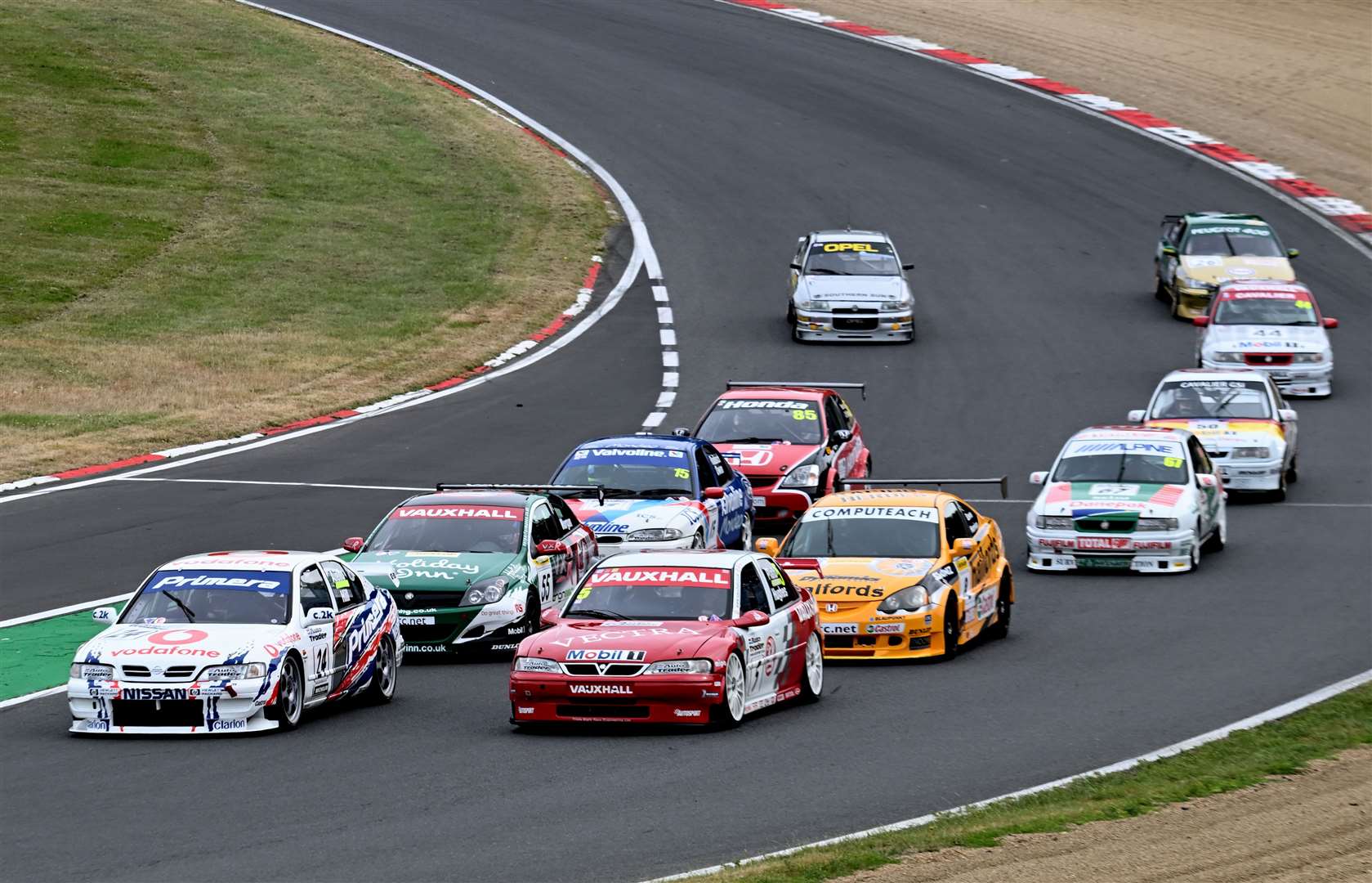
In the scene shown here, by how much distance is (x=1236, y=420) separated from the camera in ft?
95.0

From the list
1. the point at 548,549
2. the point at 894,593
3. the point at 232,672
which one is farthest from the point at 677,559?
the point at 232,672

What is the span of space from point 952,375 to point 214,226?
62.1 ft

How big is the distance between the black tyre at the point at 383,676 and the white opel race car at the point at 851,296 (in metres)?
21.4

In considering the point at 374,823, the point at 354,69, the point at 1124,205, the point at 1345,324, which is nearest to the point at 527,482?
the point at 374,823

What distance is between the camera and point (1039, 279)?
1683 inches

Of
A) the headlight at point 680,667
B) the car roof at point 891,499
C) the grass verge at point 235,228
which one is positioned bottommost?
the grass verge at point 235,228

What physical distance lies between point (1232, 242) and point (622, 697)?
27.8 meters

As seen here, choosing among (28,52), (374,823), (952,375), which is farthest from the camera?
(28,52)

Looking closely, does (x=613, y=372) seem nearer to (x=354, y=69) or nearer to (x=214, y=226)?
(x=214, y=226)

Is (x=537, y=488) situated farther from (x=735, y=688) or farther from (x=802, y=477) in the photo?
(x=735, y=688)

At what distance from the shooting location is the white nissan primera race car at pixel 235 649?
15.1 metres

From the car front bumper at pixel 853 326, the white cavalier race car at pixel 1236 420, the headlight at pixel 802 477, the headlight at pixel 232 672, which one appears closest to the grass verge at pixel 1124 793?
the headlight at pixel 232 672

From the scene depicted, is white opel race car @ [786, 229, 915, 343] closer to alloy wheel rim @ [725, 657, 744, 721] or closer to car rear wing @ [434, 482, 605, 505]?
car rear wing @ [434, 482, 605, 505]

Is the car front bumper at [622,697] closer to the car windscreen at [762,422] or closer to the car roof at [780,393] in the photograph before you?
the car windscreen at [762,422]
